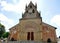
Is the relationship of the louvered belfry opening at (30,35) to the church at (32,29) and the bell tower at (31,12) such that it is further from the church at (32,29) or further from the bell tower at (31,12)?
the bell tower at (31,12)

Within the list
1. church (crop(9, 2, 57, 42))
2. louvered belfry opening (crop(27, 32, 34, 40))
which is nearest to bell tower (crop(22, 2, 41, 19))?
church (crop(9, 2, 57, 42))

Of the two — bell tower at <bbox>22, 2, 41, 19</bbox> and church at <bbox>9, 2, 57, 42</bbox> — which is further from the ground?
bell tower at <bbox>22, 2, 41, 19</bbox>

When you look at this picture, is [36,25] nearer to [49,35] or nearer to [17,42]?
[49,35]

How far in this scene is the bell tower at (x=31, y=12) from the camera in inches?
1285

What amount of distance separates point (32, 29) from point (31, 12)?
426 cm

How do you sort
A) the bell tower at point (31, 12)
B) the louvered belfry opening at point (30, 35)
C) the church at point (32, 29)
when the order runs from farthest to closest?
the bell tower at point (31, 12) < the louvered belfry opening at point (30, 35) < the church at point (32, 29)

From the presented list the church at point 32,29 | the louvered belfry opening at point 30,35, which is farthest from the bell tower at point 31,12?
the louvered belfry opening at point 30,35

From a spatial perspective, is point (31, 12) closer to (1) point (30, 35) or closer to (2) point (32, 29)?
(2) point (32, 29)

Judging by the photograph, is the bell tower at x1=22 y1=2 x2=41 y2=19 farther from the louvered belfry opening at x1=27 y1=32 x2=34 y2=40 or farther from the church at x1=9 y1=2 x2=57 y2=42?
the louvered belfry opening at x1=27 y1=32 x2=34 y2=40

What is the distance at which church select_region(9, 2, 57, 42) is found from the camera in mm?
30600

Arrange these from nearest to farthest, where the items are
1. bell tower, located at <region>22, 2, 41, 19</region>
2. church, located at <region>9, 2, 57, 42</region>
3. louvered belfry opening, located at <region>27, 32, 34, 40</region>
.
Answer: church, located at <region>9, 2, 57, 42</region>
louvered belfry opening, located at <region>27, 32, 34, 40</region>
bell tower, located at <region>22, 2, 41, 19</region>

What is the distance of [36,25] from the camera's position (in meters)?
31.3

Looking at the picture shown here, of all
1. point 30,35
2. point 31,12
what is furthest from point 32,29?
point 31,12

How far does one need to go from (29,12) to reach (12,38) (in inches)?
285
